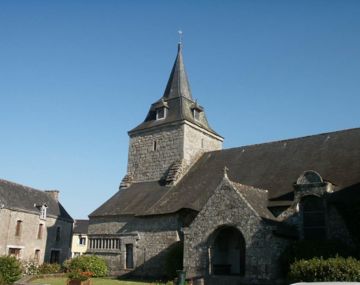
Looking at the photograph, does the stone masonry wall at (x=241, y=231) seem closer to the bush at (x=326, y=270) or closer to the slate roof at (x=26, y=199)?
the bush at (x=326, y=270)

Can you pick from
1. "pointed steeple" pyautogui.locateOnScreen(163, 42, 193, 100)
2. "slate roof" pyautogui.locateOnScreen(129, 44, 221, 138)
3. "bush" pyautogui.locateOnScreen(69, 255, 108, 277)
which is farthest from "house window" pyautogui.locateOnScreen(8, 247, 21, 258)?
"pointed steeple" pyautogui.locateOnScreen(163, 42, 193, 100)

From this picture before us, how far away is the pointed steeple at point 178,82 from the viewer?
1289 inches

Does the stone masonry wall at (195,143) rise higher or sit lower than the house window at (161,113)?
lower

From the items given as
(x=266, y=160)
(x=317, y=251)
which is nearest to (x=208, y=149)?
(x=266, y=160)

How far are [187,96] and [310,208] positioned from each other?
16.2 m

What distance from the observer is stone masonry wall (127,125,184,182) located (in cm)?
2975

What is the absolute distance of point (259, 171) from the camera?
2397 cm

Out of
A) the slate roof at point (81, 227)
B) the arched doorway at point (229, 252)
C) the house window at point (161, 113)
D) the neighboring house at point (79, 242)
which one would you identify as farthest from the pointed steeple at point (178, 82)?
the neighboring house at point (79, 242)

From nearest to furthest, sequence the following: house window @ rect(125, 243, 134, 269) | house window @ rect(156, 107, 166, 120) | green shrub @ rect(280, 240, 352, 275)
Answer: green shrub @ rect(280, 240, 352, 275), house window @ rect(125, 243, 134, 269), house window @ rect(156, 107, 166, 120)

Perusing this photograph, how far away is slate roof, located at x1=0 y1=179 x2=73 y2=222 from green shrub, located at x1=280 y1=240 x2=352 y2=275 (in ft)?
74.4

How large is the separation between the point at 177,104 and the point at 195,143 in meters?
3.44

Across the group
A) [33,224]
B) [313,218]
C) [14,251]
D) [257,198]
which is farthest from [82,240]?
[313,218]

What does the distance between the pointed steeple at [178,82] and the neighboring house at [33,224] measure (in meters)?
14.6

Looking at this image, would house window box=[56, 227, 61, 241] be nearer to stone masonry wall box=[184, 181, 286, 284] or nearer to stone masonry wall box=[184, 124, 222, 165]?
stone masonry wall box=[184, 124, 222, 165]
